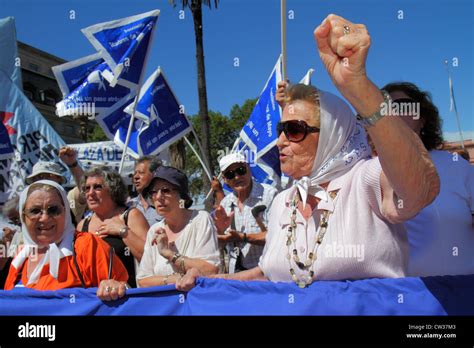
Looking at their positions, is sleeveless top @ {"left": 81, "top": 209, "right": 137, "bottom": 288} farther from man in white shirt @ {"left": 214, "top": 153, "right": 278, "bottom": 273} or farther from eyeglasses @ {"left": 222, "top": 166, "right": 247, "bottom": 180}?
eyeglasses @ {"left": 222, "top": 166, "right": 247, "bottom": 180}

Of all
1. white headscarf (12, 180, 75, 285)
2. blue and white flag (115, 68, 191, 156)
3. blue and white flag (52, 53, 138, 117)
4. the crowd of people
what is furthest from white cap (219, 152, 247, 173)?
blue and white flag (115, 68, 191, 156)

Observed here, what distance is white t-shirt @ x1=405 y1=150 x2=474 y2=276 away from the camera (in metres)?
2.53

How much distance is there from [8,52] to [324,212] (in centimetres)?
690

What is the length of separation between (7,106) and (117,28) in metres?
2.04

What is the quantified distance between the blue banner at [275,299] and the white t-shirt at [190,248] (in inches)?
29.3

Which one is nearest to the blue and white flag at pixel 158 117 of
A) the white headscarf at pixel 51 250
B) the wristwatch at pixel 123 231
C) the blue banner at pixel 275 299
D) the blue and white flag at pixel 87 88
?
the blue and white flag at pixel 87 88

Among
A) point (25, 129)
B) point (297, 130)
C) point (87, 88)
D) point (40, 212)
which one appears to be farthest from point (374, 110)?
point (25, 129)

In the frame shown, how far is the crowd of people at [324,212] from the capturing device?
1.56m

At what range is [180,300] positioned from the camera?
2.27 meters

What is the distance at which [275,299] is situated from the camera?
207cm

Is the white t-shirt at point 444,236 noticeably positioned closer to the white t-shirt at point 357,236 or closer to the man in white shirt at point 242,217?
the white t-shirt at point 357,236

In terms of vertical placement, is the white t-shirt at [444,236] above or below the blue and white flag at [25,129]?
below
